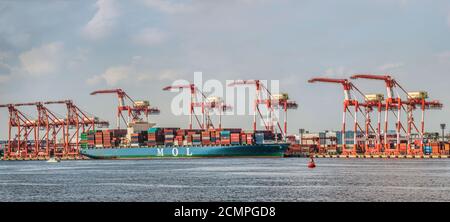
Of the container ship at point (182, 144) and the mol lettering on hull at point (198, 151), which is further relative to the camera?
the container ship at point (182, 144)

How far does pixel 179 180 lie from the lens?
238 feet

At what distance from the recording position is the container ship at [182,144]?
544ft

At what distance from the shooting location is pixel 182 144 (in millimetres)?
172000

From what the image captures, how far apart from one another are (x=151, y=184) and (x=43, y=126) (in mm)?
139639

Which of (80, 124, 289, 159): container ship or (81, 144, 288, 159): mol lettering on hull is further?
(80, 124, 289, 159): container ship

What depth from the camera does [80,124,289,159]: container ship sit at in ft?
544

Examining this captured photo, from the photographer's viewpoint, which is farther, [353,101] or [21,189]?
[353,101]

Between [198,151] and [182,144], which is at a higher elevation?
[182,144]

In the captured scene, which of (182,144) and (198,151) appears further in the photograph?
(182,144)
